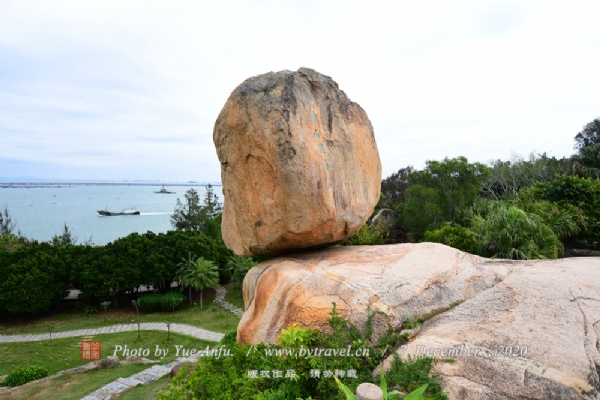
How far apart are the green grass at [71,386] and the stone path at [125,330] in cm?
411

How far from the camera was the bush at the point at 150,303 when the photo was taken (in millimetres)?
19609

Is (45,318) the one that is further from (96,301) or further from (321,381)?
(321,381)

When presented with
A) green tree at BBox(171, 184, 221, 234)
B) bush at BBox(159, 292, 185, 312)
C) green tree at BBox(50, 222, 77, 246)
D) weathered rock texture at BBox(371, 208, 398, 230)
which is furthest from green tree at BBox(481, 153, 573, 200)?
green tree at BBox(50, 222, 77, 246)

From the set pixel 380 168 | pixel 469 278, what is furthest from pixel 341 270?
pixel 380 168

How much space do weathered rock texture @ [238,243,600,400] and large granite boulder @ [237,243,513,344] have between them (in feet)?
0.05

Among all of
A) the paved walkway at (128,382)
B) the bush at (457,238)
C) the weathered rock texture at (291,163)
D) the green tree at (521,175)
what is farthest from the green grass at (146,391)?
the green tree at (521,175)

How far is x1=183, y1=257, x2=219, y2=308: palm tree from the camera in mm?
19562

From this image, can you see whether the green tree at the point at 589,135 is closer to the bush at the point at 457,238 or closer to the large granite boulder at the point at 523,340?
the bush at the point at 457,238

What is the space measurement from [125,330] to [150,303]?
2.66 meters

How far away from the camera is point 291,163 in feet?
19.0

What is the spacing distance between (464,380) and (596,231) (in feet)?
43.6

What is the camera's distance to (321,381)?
13.6ft

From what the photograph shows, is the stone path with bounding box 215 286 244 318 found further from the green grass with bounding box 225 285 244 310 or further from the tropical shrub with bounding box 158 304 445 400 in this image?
the tropical shrub with bounding box 158 304 445 400

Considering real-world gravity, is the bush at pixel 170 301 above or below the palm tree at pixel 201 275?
below
